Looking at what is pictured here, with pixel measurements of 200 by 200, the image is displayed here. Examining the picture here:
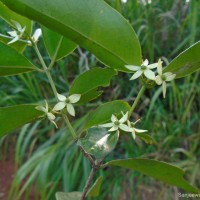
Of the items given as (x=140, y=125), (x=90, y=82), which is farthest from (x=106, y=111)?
(x=140, y=125)

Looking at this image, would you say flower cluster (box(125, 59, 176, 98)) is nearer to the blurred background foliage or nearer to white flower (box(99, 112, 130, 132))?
white flower (box(99, 112, 130, 132))

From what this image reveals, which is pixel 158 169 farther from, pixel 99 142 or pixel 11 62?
pixel 11 62

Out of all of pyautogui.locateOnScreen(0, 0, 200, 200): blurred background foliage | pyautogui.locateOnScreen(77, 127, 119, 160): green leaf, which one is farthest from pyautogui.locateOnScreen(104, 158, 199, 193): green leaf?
pyautogui.locateOnScreen(0, 0, 200, 200): blurred background foliage

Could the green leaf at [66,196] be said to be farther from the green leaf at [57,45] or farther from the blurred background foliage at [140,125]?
the blurred background foliage at [140,125]

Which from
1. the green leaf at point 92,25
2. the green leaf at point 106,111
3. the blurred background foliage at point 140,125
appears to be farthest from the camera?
the blurred background foliage at point 140,125

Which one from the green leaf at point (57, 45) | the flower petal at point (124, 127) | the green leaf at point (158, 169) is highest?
the green leaf at point (57, 45)

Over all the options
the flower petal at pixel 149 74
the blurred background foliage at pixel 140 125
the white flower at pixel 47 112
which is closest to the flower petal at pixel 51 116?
the white flower at pixel 47 112

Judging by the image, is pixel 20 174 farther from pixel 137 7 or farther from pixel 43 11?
pixel 43 11

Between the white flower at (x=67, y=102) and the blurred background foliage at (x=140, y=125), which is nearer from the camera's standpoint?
the white flower at (x=67, y=102)
